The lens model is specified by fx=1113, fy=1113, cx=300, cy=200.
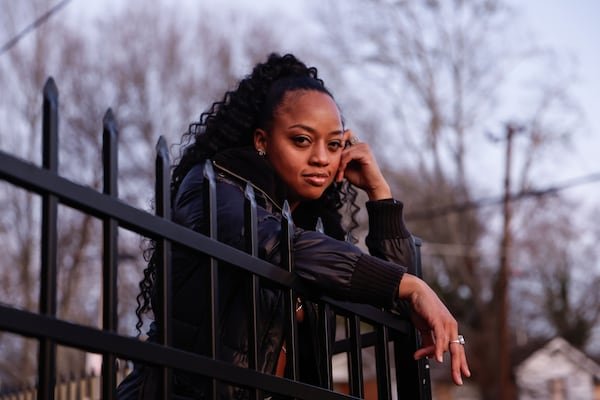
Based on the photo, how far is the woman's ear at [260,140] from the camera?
10.4 ft

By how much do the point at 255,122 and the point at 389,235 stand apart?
0.55 metres

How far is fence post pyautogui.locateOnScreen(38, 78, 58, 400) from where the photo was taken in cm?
171

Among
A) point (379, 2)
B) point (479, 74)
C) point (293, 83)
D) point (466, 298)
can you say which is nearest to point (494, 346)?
point (466, 298)

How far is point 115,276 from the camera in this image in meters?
1.89

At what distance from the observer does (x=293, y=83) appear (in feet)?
10.7

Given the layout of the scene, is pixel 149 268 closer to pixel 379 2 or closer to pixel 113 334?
pixel 113 334

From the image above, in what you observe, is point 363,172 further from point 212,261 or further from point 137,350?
point 137,350

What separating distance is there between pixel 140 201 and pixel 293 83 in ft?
93.3

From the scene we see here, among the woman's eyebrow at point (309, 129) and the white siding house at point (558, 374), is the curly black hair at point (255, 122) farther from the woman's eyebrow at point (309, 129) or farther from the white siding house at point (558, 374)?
the white siding house at point (558, 374)

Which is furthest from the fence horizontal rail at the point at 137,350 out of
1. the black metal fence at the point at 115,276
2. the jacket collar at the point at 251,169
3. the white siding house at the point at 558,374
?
the white siding house at the point at 558,374

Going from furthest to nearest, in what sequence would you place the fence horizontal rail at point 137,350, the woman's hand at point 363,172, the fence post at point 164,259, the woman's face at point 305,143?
1. the woman's hand at point 363,172
2. the woman's face at point 305,143
3. the fence post at point 164,259
4. the fence horizontal rail at point 137,350

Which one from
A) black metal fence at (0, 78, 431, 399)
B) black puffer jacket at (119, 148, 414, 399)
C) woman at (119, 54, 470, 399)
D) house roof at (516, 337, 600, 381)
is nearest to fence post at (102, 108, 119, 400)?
black metal fence at (0, 78, 431, 399)

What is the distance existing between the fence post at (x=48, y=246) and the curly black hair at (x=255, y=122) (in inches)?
55.4

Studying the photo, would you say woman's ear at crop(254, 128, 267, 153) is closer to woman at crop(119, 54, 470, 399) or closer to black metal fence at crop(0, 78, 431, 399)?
woman at crop(119, 54, 470, 399)
